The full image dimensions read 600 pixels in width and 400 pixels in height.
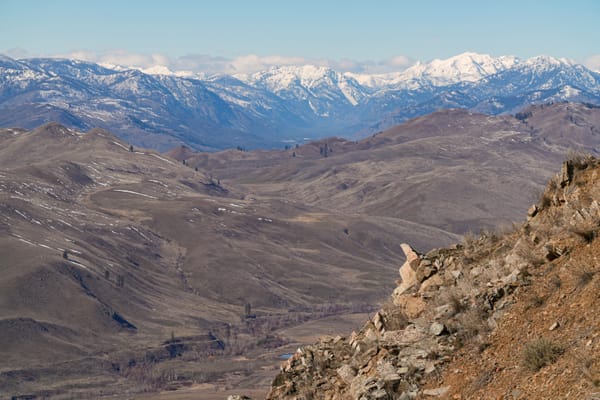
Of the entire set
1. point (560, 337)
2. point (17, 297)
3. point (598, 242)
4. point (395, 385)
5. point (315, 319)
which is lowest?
point (315, 319)

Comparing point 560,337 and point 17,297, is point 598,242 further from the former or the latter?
point 17,297

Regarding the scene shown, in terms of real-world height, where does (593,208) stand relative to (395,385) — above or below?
above

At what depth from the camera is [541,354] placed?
47.8 feet

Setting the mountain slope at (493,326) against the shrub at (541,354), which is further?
the mountain slope at (493,326)

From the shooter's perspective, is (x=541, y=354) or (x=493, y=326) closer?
(x=541, y=354)

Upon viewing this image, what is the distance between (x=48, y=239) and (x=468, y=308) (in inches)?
7432

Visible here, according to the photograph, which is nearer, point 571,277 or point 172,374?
point 571,277

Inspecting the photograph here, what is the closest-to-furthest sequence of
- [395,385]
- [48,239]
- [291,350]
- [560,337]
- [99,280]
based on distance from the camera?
[560,337] → [395,385] → [291,350] → [99,280] → [48,239]

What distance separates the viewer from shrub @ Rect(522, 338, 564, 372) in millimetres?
14477

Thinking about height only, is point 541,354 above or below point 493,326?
above

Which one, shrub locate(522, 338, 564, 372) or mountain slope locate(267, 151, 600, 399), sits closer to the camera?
shrub locate(522, 338, 564, 372)

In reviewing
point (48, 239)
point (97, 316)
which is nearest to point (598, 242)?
point (97, 316)

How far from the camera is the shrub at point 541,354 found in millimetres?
14477

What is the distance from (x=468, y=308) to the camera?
59.1ft
